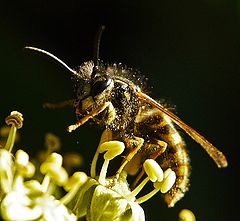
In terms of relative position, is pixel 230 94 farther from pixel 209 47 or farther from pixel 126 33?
pixel 126 33

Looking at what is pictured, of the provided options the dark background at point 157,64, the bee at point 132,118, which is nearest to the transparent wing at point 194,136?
the bee at point 132,118

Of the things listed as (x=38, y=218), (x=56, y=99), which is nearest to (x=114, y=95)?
(x=38, y=218)

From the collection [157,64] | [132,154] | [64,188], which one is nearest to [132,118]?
[132,154]

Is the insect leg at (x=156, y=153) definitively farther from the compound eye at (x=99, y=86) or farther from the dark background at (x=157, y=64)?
the dark background at (x=157, y=64)

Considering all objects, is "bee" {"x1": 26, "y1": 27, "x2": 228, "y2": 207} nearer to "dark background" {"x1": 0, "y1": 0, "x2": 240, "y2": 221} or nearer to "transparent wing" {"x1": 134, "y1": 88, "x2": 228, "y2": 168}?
"transparent wing" {"x1": 134, "y1": 88, "x2": 228, "y2": 168}

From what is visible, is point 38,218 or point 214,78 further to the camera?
point 214,78

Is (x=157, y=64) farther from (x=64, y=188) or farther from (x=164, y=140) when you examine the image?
(x=64, y=188)
